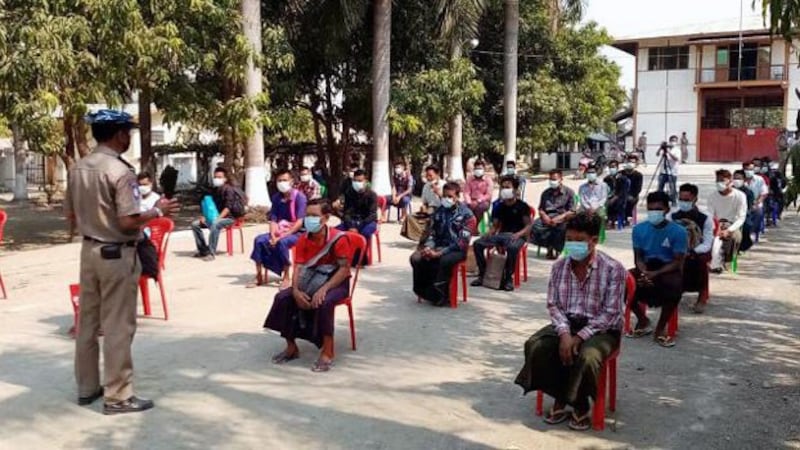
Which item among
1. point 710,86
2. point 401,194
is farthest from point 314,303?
point 710,86

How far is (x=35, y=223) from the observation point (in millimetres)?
17906

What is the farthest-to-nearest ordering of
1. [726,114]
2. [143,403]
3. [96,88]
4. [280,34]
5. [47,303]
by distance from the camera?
1. [726,114]
2. [280,34]
3. [96,88]
4. [47,303]
5. [143,403]

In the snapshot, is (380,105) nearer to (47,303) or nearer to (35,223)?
(35,223)

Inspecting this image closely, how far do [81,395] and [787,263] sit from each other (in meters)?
9.37

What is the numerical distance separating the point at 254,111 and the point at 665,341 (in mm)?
10065

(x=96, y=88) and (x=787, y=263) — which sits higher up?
(x=96, y=88)

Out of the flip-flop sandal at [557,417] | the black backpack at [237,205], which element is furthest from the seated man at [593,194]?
the flip-flop sandal at [557,417]

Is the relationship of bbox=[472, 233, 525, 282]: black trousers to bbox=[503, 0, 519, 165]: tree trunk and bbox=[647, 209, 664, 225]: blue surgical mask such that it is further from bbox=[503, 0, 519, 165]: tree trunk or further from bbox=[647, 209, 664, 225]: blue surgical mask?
bbox=[503, 0, 519, 165]: tree trunk

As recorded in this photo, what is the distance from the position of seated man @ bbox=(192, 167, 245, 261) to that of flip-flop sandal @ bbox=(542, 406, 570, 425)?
7.23 metres

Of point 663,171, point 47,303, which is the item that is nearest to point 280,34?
point 663,171

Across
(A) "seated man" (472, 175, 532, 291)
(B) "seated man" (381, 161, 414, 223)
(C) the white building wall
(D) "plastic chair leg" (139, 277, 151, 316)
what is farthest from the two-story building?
(D) "plastic chair leg" (139, 277, 151, 316)

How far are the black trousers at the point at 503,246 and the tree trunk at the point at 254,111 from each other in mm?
5834

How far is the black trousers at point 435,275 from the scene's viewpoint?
7883mm

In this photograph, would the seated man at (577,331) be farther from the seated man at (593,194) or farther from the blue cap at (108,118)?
the seated man at (593,194)
